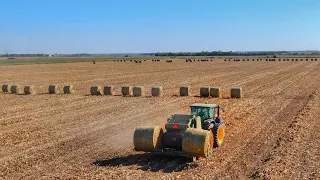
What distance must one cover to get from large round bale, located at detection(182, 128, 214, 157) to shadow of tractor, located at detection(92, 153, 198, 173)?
0.51m

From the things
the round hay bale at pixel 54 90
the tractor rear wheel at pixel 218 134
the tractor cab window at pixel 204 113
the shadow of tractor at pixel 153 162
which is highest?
the tractor cab window at pixel 204 113

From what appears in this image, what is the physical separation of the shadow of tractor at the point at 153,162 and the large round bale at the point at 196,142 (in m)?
0.51

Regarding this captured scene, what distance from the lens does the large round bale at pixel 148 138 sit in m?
12.4

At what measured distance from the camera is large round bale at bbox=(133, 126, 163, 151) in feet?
40.8

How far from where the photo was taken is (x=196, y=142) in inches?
465

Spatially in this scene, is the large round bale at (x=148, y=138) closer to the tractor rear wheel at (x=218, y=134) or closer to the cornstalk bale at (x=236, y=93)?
the tractor rear wheel at (x=218, y=134)

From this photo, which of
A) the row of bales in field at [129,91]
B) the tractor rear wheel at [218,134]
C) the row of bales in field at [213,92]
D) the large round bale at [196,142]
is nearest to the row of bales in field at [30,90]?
the row of bales in field at [129,91]

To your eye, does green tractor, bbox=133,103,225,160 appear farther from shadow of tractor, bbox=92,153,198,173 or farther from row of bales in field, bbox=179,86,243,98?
row of bales in field, bbox=179,86,243,98

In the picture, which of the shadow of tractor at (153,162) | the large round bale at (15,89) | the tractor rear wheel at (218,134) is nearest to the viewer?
the shadow of tractor at (153,162)

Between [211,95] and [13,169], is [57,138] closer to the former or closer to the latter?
[13,169]

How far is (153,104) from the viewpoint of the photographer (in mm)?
24984

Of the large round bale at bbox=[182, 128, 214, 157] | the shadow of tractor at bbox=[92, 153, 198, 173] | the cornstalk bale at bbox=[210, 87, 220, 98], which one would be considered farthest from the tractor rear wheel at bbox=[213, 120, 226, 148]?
the cornstalk bale at bbox=[210, 87, 220, 98]

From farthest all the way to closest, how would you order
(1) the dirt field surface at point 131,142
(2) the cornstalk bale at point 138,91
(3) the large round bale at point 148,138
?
1. (2) the cornstalk bale at point 138,91
2. (3) the large round bale at point 148,138
3. (1) the dirt field surface at point 131,142

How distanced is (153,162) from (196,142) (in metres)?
1.72
